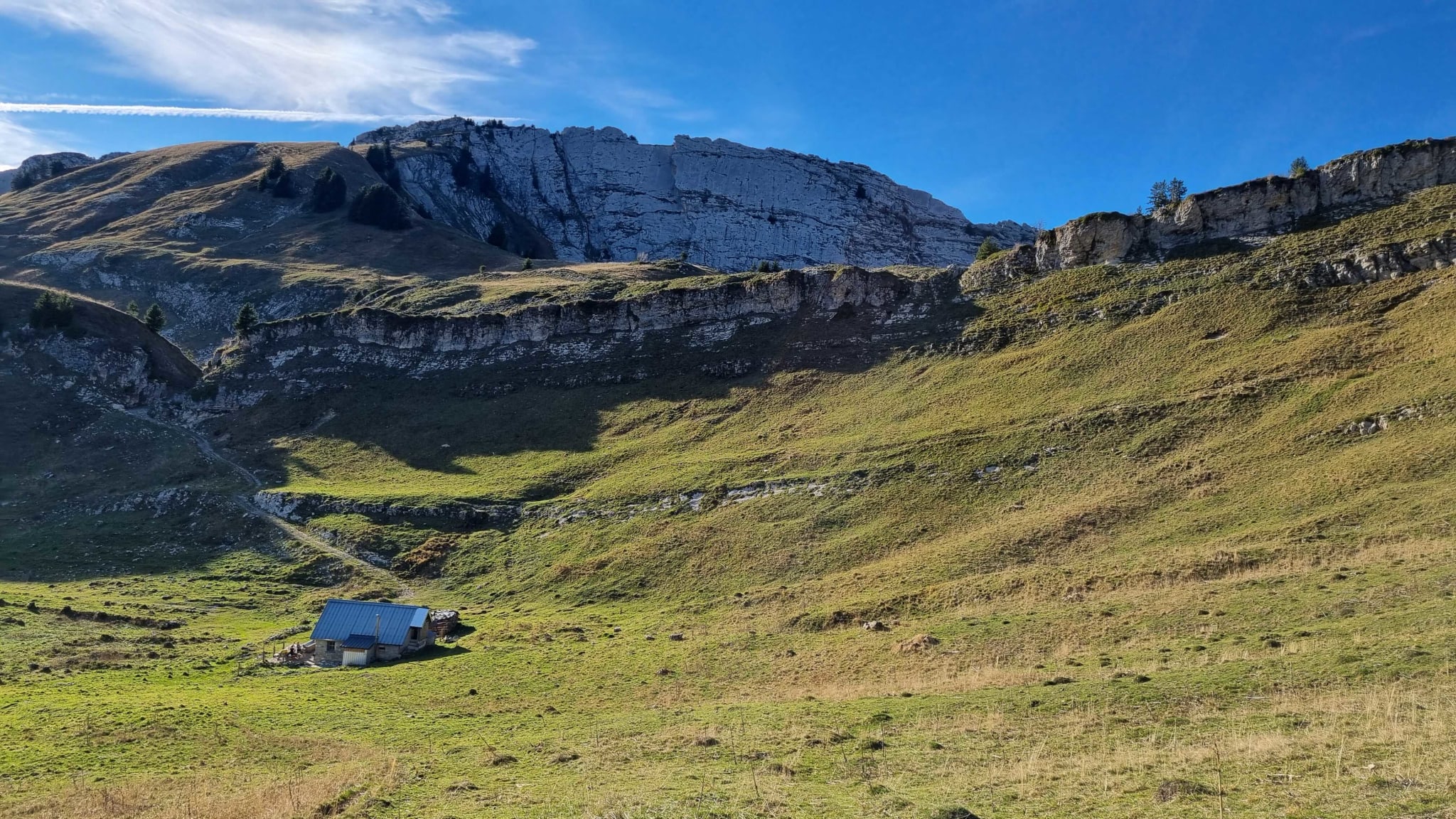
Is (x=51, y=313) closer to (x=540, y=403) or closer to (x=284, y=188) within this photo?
(x=540, y=403)

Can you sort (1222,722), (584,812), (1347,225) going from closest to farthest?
(584,812) → (1222,722) → (1347,225)

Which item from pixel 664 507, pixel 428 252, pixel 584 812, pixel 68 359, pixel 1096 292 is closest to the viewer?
pixel 584 812

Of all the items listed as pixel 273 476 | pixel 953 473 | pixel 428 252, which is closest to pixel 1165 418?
pixel 953 473

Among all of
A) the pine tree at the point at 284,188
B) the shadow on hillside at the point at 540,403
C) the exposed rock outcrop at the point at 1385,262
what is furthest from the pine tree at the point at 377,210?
the exposed rock outcrop at the point at 1385,262

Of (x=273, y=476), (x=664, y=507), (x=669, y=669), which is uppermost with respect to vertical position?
(x=273, y=476)

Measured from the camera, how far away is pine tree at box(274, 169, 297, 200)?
618 ft

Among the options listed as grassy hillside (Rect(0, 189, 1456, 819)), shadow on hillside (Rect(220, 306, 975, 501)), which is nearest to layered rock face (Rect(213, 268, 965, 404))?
shadow on hillside (Rect(220, 306, 975, 501))

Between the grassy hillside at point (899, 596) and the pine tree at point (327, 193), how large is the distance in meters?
116

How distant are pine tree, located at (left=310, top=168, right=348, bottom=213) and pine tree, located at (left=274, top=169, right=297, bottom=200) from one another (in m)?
6.03

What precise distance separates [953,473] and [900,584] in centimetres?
1465

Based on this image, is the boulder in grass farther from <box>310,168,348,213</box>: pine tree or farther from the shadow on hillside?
<box>310,168,348,213</box>: pine tree

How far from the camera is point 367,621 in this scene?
143ft

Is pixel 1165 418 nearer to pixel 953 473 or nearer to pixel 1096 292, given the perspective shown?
pixel 953 473

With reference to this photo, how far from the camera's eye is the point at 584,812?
17.4 m
